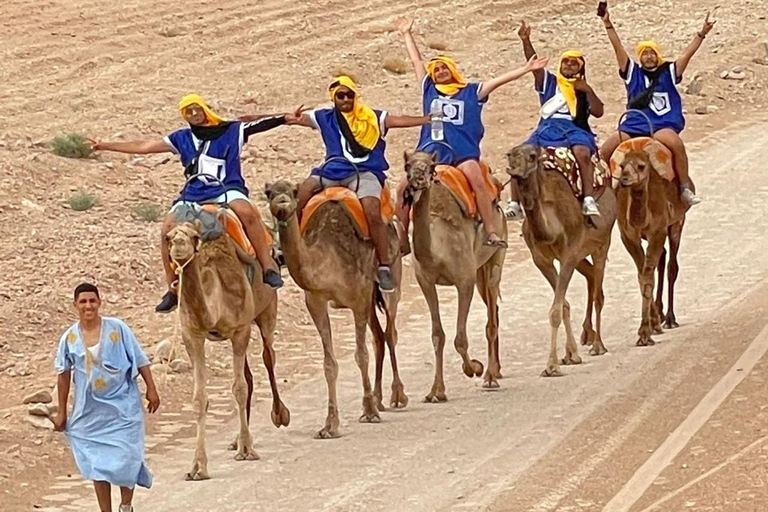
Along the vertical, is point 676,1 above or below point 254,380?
above

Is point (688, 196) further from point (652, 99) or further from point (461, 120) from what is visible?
point (461, 120)

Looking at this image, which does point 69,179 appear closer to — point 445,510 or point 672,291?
point 672,291

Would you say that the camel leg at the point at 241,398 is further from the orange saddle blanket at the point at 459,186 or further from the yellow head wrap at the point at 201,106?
the orange saddle blanket at the point at 459,186

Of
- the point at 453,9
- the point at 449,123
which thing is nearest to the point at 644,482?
the point at 449,123

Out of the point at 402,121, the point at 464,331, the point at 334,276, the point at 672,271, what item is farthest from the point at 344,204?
the point at 672,271

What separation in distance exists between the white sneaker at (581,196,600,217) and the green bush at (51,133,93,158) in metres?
12.0

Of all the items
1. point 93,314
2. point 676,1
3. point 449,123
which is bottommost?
point 93,314

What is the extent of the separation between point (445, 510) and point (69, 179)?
1484 cm

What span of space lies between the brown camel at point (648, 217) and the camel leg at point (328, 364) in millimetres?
4315

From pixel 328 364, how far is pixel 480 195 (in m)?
2.51

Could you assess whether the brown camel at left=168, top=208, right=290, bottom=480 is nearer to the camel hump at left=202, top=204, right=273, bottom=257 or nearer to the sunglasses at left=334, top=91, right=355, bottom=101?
the camel hump at left=202, top=204, right=273, bottom=257

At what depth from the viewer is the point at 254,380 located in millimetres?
16938

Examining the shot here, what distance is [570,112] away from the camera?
1747 cm

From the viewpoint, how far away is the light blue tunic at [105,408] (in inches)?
444
